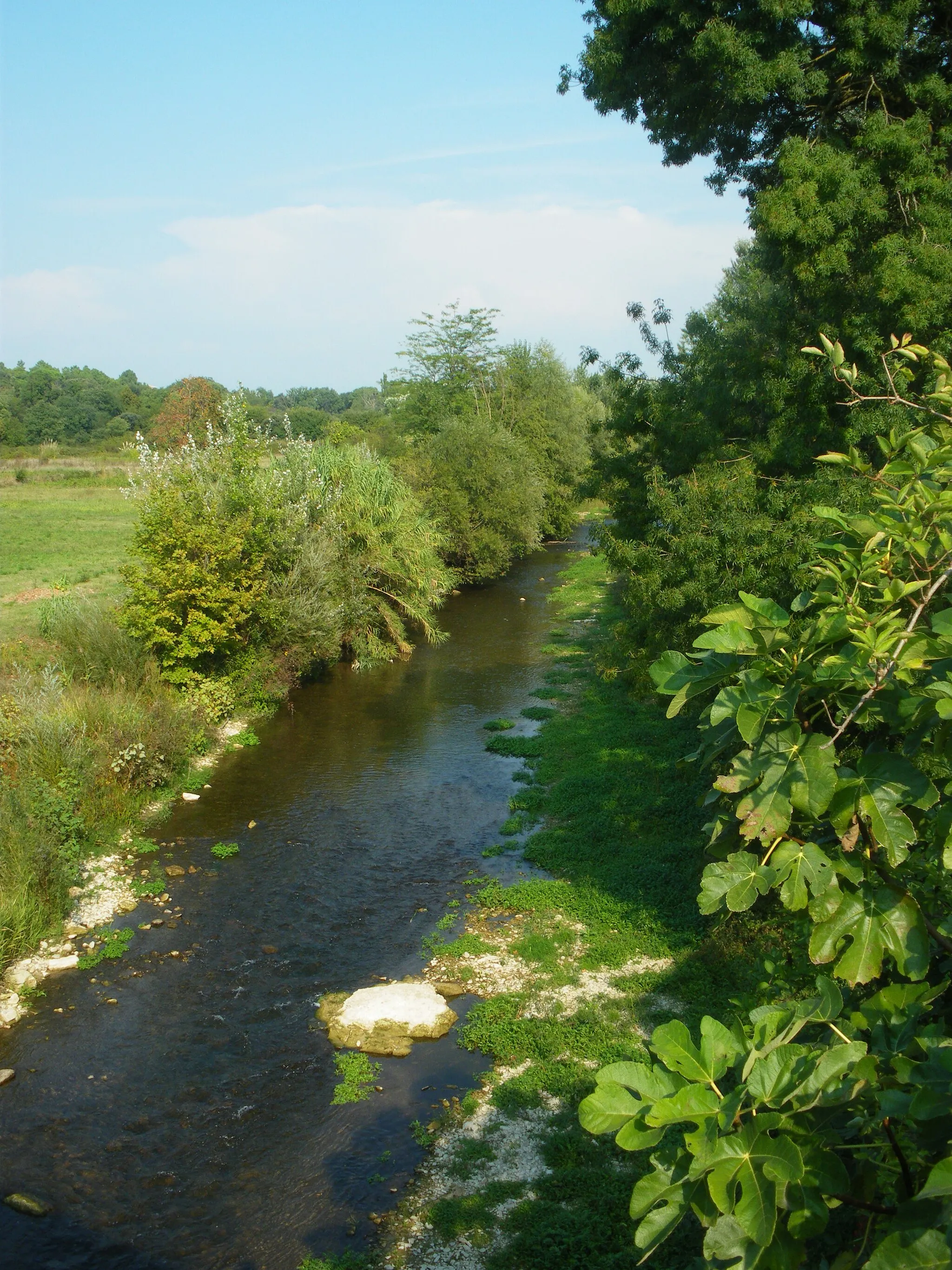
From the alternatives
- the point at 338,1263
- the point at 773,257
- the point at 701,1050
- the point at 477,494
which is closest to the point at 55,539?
the point at 477,494

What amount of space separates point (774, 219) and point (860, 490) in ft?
17.3

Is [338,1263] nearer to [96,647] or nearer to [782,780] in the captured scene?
[782,780]

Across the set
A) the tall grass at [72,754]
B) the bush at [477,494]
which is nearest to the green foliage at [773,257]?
the tall grass at [72,754]

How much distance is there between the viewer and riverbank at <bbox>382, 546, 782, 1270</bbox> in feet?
22.0

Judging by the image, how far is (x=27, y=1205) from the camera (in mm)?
7199

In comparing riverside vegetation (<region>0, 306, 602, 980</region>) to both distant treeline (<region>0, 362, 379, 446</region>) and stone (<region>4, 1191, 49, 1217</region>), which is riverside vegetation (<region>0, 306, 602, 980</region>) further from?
distant treeline (<region>0, 362, 379, 446</region>)

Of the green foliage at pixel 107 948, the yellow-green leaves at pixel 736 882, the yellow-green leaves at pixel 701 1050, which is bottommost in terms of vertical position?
the green foliage at pixel 107 948

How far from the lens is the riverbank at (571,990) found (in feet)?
22.0

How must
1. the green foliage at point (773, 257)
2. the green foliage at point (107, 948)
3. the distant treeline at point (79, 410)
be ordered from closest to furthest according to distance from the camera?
the green foliage at point (107, 948) < the green foliage at point (773, 257) < the distant treeline at point (79, 410)

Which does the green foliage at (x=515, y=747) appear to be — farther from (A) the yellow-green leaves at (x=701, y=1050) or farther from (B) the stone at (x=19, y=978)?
(A) the yellow-green leaves at (x=701, y=1050)

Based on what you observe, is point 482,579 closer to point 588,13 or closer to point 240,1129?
point 588,13

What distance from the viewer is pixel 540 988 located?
9797 mm

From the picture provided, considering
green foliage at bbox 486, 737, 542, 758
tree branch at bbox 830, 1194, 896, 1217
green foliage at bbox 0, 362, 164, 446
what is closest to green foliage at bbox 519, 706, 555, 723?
green foliage at bbox 486, 737, 542, 758

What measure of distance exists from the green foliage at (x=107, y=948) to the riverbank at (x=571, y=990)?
3672mm
